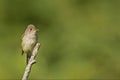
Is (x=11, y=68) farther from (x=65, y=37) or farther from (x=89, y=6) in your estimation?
(x=89, y=6)

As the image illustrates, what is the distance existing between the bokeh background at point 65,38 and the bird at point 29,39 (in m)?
2.60

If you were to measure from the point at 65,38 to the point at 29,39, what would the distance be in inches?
166

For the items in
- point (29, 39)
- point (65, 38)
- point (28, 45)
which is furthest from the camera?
point (65, 38)

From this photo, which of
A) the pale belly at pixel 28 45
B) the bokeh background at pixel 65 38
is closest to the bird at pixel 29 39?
the pale belly at pixel 28 45

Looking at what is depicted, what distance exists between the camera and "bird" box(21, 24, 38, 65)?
24.5ft

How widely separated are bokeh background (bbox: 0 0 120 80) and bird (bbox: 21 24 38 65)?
260 centimetres

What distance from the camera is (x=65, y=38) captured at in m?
11.8

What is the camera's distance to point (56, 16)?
12.3 meters

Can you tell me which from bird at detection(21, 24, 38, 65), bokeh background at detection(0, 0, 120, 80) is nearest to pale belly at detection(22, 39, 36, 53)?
bird at detection(21, 24, 38, 65)

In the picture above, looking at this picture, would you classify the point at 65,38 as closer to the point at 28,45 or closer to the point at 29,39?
the point at 28,45

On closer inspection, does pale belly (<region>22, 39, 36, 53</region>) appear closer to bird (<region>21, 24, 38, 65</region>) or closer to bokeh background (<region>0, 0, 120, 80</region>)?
bird (<region>21, 24, 38, 65</region>)

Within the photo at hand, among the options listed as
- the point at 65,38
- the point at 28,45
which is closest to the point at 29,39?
the point at 28,45

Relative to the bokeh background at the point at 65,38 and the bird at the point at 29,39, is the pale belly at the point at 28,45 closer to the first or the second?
the bird at the point at 29,39

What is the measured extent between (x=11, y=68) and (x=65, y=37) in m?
1.21
